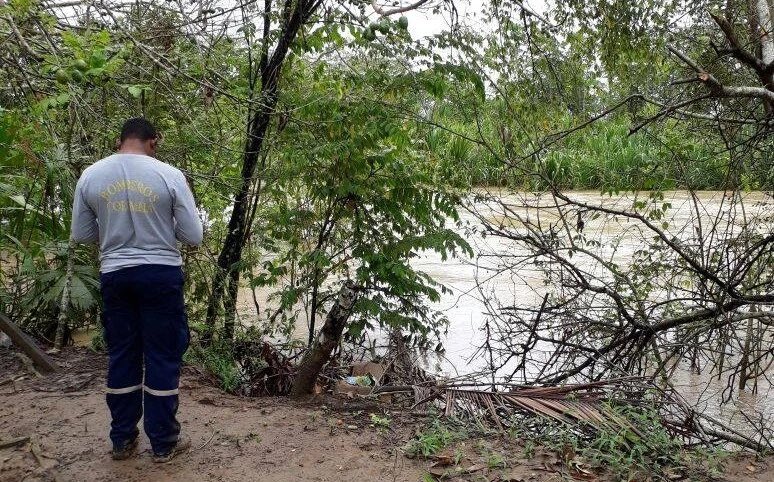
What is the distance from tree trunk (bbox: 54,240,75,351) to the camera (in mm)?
5184

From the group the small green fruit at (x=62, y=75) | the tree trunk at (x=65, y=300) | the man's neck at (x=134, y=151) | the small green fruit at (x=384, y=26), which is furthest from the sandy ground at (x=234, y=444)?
the small green fruit at (x=384, y=26)

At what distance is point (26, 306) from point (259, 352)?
1941mm

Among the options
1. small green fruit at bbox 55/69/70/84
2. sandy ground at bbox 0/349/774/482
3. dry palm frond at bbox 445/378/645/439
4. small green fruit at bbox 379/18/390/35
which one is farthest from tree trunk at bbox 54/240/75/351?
dry palm frond at bbox 445/378/645/439

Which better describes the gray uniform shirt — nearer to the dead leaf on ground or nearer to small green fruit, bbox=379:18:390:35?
small green fruit, bbox=379:18:390:35

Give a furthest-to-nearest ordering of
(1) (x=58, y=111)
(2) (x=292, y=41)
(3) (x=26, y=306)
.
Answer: (2) (x=292, y=41) < (3) (x=26, y=306) < (1) (x=58, y=111)

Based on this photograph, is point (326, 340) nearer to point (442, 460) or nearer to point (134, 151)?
point (442, 460)

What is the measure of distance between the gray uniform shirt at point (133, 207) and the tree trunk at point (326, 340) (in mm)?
1374

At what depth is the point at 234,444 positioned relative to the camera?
3869 mm

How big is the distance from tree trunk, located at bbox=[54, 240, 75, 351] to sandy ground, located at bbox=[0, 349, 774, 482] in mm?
601

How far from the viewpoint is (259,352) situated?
6.16 meters

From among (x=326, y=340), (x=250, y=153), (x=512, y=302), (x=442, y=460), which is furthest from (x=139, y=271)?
(x=512, y=302)

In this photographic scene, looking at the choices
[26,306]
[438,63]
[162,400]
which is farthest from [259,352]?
[438,63]

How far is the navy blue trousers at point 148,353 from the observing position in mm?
3512

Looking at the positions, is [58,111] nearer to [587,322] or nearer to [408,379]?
[408,379]
